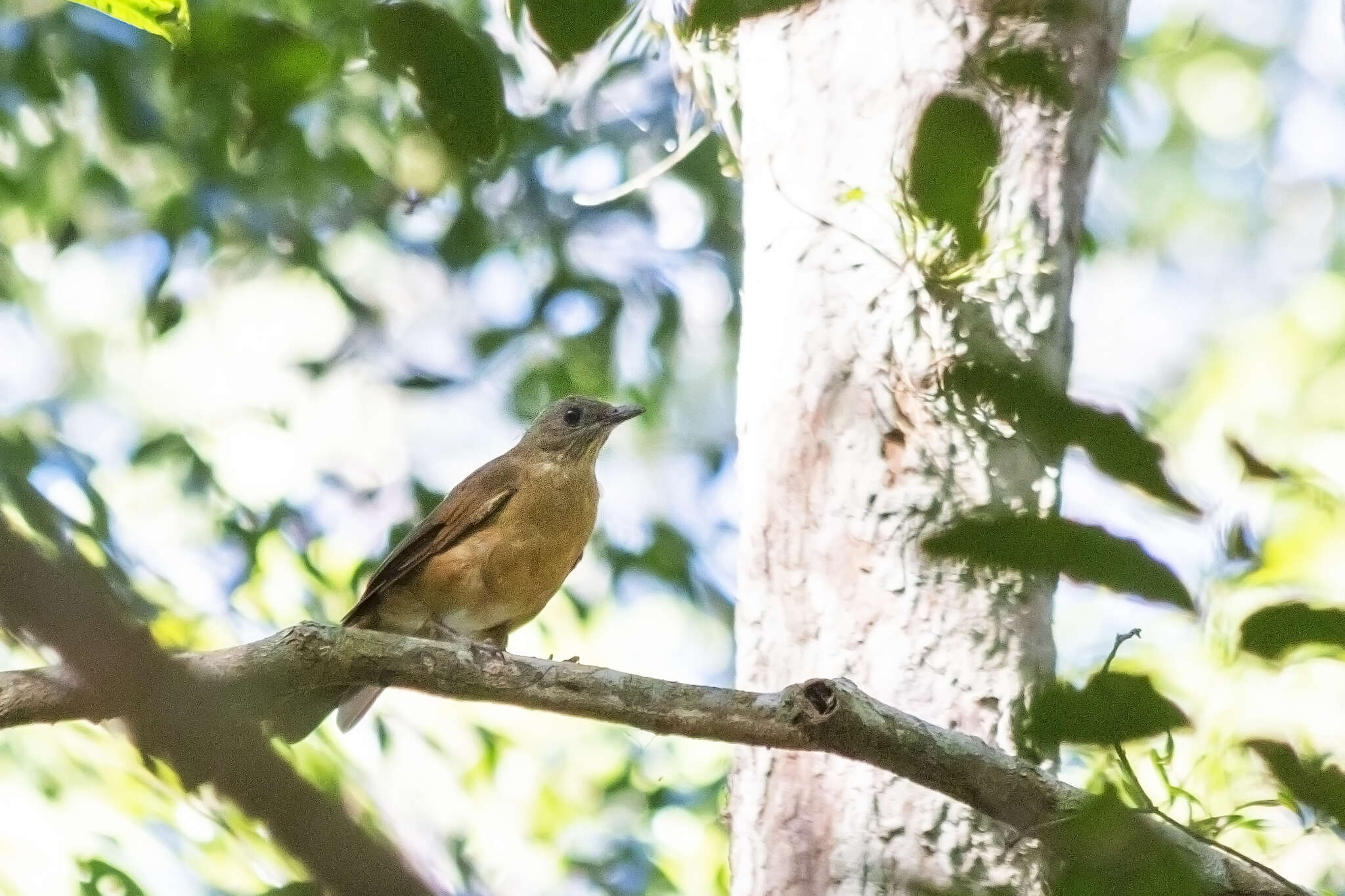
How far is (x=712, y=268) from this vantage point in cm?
760

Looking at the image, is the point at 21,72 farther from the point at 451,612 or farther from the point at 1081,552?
the point at 1081,552

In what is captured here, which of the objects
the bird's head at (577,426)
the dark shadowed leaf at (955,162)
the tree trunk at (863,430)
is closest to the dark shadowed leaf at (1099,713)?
the dark shadowed leaf at (955,162)

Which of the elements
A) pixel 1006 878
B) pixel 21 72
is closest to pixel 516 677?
pixel 1006 878

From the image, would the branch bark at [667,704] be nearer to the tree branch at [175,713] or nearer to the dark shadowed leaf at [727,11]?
the dark shadowed leaf at [727,11]

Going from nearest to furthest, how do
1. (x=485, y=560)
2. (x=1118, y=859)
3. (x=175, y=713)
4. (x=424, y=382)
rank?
1. (x=175, y=713)
2. (x=1118, y=859)
3. (x=485, y=560)
4. (x=424, y=382)

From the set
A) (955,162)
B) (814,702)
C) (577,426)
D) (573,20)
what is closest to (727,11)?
(573,20)

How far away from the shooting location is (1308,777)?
4.55 feet

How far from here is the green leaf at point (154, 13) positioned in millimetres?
1594

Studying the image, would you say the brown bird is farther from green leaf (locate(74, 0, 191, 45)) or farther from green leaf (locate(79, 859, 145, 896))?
green leaf (locate(74, 0, 191, 45))

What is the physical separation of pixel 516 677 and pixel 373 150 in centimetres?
447

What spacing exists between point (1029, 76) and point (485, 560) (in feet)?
12.7

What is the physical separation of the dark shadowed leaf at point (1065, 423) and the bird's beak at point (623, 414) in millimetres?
4581

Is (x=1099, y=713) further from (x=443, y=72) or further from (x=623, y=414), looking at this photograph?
(x=623, y=414)

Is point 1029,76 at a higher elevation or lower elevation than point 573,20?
higher
